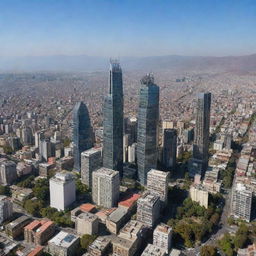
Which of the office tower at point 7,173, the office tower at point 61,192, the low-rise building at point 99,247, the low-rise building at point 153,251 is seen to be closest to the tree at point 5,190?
the office tower at point 7,173

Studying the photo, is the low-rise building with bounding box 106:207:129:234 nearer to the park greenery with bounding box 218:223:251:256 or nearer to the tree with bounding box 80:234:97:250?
the tree with bounding box 80:234:97:250

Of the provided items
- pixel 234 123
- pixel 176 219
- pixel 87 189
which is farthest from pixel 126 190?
pixel 234 123

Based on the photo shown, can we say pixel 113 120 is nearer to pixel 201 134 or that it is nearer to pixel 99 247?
pixel 201 134

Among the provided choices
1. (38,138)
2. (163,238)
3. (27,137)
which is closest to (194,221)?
(163,238)

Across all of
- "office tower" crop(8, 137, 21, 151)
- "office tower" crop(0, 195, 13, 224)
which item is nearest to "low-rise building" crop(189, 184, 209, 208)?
"office tower" crop(0, 195, 13, 224)

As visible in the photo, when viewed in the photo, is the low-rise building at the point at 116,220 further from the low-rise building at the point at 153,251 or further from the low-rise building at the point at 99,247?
the low-rise building at the point at 153,251
